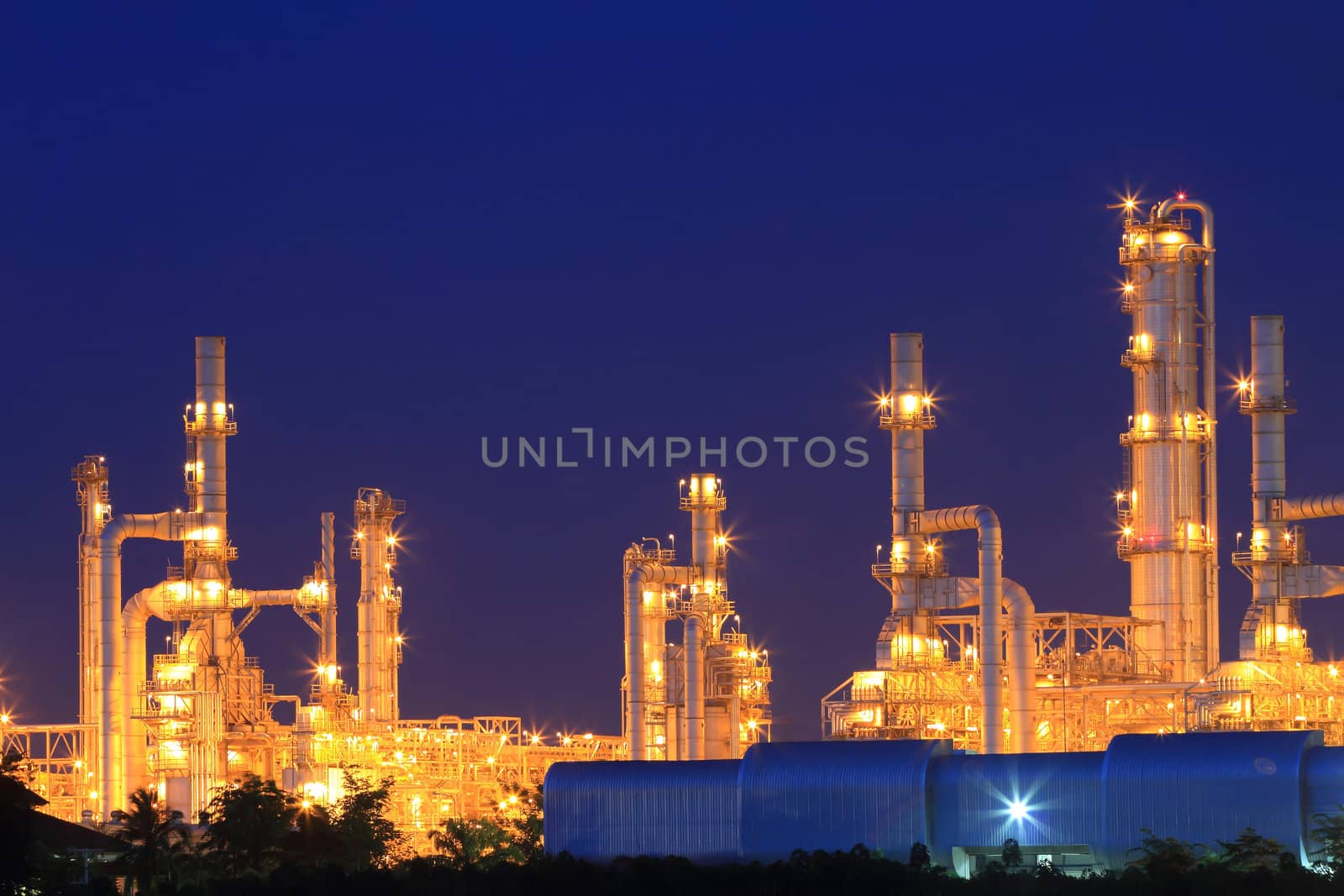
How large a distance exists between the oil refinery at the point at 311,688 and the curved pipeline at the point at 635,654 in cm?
10

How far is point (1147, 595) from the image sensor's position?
315 feet

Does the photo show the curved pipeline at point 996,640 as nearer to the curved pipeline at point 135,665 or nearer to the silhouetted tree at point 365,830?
the silhouetted tree at point 365,830

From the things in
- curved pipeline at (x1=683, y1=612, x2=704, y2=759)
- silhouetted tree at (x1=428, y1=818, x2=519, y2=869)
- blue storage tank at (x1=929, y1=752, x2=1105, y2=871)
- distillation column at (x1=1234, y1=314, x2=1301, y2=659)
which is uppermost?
distillation column at (x1=1234, y1=314, x2=1301, y2=659)

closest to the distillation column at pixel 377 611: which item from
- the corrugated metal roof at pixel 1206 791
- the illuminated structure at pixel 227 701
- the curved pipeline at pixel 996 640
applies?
the illuminated structure at pixel 227 701

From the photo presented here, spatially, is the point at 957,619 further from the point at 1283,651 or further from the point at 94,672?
the point at 94,672

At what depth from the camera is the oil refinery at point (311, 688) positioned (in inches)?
3713

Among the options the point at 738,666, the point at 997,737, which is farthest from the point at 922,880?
the point at 738,666

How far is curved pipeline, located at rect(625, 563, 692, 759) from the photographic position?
99.4m

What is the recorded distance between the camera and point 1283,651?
9075cm

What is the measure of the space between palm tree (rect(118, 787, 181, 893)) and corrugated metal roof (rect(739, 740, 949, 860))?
15.5 metres

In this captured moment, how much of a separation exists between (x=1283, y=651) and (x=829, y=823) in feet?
91.1

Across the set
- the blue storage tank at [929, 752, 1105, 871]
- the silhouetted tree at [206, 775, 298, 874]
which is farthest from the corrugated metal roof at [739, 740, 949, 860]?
the silhouetted tree at [206, 775, 298, 874]

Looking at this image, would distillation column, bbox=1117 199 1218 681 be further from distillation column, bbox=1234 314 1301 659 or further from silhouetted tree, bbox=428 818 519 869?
silhouetted tree, bbox=428 818 519 869

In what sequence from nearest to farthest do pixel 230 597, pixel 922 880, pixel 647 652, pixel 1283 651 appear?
pixel 922 880 → pixel 1283 651 → pixel 230 597 → pixel 647 652
